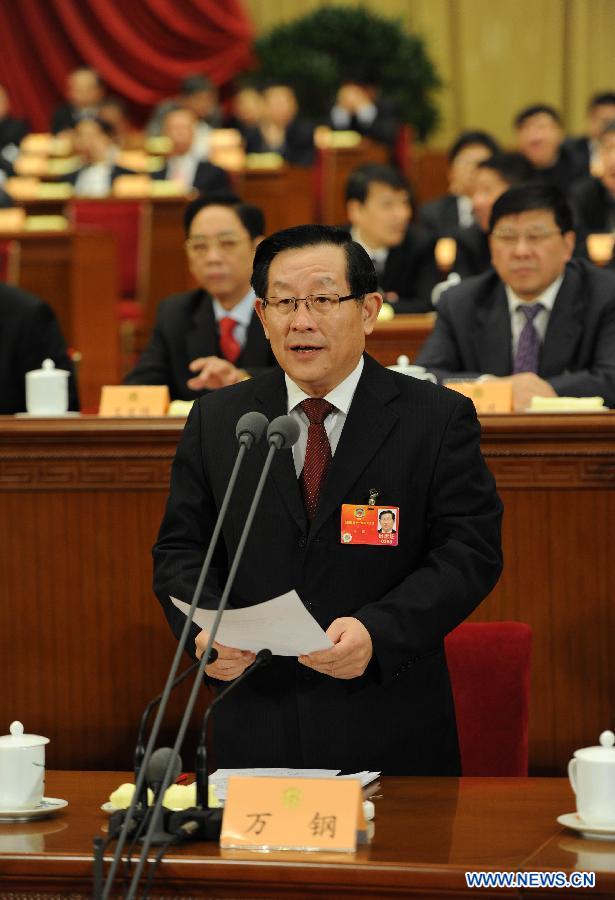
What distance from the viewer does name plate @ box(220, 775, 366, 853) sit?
1592 millimetres

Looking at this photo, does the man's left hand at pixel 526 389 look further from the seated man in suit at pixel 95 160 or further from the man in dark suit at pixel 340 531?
the seated man in suit at pixel 95 160

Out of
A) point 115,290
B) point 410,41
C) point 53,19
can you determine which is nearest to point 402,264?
point 115,290

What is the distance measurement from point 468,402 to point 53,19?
37.1 feet

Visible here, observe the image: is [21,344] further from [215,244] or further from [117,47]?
[117,47]

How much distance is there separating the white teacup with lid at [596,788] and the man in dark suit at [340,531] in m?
0.42

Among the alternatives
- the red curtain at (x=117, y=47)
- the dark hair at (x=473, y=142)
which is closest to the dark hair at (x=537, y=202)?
the dark hair at (x=473, y=142)

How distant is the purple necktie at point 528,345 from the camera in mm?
3836

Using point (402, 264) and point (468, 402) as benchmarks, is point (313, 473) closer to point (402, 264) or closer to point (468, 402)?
point (468, 402)

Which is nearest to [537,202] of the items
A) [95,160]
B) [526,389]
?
[526,389]

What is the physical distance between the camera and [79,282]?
6.37 metres

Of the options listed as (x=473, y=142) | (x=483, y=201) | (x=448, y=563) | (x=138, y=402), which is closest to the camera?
(x=448, y=563)

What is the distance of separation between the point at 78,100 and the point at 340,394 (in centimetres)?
1019

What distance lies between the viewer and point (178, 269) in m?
6.99

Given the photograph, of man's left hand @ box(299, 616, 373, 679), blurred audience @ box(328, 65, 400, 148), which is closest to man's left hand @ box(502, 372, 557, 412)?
man's left hand @ box(299, 616, 373, 679)
